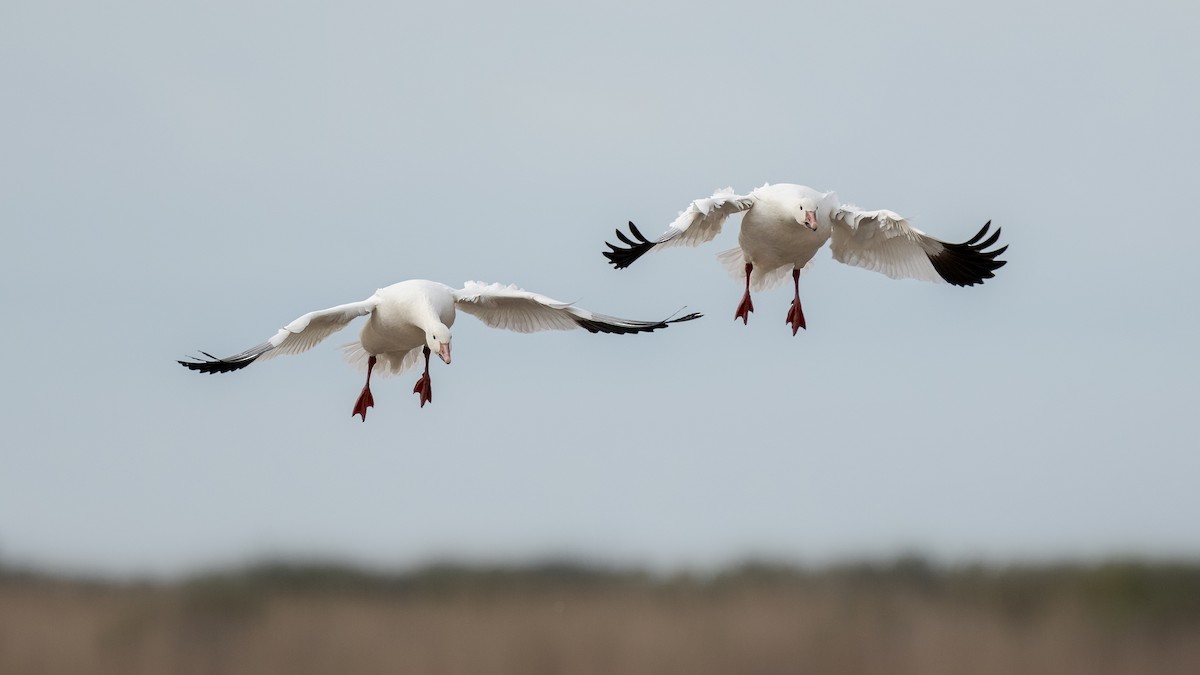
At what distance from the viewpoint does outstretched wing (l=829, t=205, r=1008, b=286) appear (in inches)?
515

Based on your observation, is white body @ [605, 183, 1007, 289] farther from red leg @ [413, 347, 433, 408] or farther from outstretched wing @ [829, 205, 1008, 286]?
red leg @ [413, 347, 433, 408]

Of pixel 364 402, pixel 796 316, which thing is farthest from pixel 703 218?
pixel 364 402

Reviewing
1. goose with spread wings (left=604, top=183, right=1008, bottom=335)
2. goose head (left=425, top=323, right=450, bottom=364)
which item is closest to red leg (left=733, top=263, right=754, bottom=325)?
goose with spread wings (left=604, top=183, right=1008, bottom=335)

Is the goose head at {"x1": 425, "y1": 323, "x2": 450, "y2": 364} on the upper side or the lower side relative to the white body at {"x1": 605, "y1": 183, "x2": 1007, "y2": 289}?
lower

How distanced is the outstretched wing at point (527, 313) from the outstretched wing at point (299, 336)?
101cm

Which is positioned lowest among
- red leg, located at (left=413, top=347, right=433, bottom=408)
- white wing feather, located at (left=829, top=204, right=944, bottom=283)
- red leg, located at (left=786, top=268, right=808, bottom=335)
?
red leg, located at (left=413, top=347, right=433, bottom=408)

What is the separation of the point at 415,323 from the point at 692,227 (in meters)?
2.44

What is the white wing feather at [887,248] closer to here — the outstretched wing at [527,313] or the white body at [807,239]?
the white body at [807,239]

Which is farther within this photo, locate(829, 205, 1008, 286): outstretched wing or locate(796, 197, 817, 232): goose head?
locate(829, 205, 1008, 286): outstretched wing

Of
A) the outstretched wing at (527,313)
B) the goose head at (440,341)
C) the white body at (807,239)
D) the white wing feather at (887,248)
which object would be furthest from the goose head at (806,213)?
the goose head at (440,341)

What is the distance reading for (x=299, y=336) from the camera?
12.6 metres

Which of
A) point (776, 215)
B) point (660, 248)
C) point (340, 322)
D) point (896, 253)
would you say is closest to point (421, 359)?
point (340, 322)

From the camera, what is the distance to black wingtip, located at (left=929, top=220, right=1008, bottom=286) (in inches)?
520

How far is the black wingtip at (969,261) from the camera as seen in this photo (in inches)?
520
